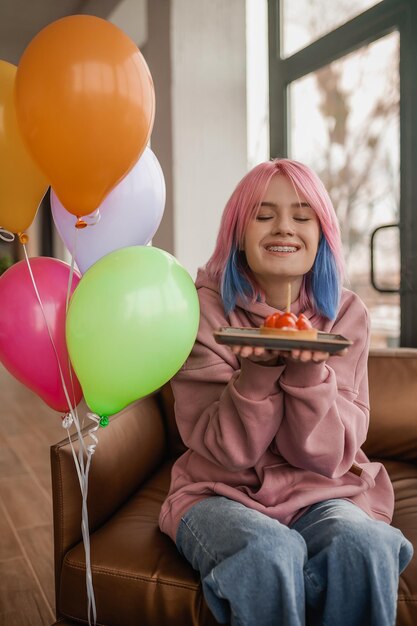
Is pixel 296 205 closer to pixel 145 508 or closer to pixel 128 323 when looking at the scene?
pixel 128 323

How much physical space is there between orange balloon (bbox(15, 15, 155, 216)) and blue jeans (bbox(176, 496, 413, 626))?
0.72m

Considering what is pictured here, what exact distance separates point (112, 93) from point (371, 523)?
35.3 inches

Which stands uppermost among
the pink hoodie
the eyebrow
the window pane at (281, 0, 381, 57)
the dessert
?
the window pane at (281, 0, 381, 57)

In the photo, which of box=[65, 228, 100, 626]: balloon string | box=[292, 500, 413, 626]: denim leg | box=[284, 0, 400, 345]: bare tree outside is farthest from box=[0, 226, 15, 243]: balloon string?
box=[284, 0, 400, 345]: bare tree outside

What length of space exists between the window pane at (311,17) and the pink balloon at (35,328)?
6.93ft

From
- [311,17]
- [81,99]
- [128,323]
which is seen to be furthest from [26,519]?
[311,17]

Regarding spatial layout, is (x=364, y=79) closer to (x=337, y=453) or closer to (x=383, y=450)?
(x=383, y=450)

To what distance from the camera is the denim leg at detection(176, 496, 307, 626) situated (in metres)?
0.96

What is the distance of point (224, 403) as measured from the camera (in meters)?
1.16

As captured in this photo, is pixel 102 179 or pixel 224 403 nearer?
pixel 102 179

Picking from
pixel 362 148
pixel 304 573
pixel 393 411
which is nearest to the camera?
pixel 304 573

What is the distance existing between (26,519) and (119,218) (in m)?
1.53

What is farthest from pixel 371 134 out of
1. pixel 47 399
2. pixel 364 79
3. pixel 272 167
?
pixel 47 399

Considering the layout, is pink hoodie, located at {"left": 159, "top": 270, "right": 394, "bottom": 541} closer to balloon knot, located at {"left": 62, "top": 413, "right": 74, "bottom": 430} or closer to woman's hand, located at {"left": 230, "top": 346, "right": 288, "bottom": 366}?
woman's hand, located at {"left": 230, "top": 346, "right": 288, "bottom": 366}
